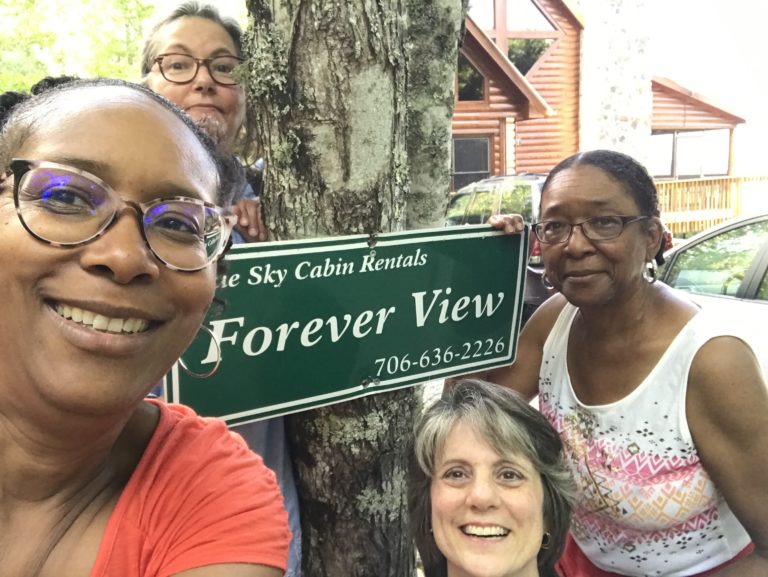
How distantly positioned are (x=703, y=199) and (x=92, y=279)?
774 inches

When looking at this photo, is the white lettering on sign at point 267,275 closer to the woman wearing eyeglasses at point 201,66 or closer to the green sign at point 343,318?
the green sign at point 343,318

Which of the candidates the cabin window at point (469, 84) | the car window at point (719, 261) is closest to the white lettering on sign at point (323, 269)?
the car window at point (719, 261)

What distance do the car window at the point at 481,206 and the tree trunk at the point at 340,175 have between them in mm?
8959

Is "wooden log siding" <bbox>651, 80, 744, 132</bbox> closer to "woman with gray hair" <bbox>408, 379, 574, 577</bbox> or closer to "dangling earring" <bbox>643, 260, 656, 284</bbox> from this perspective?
"dangling earring" <bbox>643, 260, 656, 284</bbox>

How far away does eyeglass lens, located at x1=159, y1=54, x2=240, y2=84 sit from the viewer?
215cm

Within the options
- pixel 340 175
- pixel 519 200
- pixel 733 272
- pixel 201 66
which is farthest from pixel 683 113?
pixel 340 175

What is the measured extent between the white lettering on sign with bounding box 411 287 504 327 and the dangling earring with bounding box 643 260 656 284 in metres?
0.46

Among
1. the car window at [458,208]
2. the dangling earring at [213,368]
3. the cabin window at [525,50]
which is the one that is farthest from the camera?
the cabin window at [525,50]

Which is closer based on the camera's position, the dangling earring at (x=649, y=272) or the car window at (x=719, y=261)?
the dangling earring at (x=649, y=272)

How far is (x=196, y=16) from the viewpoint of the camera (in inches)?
86.7

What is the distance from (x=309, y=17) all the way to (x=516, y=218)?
2.94ft

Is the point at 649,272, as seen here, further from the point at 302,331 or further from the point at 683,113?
the point at 683,113

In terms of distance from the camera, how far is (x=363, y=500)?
1929mm

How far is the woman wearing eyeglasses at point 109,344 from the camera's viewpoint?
1029mm
